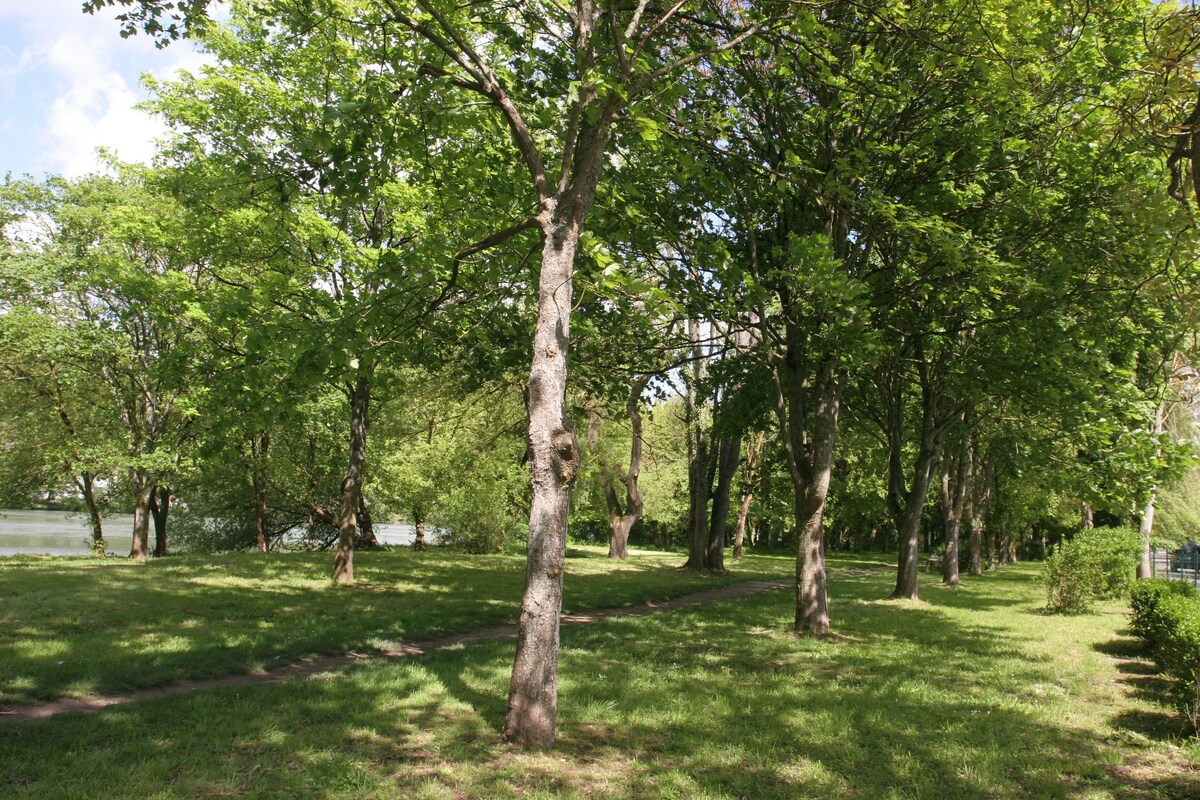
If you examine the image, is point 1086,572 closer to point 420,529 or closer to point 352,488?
point 352,488

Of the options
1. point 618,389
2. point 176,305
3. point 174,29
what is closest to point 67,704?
point 174,29

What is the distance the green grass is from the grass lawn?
1.26 feet

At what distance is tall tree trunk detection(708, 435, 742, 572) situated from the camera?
22.0 meters

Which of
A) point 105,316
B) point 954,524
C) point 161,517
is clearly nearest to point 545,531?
point 954,524

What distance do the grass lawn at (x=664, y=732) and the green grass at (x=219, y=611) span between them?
1.26 ft

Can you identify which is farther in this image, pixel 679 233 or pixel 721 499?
pixel 721 499

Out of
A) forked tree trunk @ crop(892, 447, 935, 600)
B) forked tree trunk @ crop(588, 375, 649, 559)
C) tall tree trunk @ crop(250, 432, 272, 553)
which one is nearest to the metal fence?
forked tree trunk @ crop(892, 447, 935, 600)

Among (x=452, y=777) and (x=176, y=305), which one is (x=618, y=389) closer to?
(x=452, y=777)

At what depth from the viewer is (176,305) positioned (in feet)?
51.7

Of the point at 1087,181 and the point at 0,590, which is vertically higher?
the point at 1087,181

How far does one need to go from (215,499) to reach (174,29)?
27.3 m

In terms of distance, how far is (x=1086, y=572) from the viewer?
1478 centimetres

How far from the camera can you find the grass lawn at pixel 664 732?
4.59m

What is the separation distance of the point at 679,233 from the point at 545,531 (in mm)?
6823
